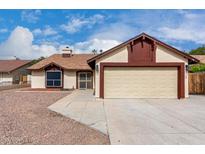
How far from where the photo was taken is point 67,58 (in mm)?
34938

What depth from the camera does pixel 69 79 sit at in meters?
31.3

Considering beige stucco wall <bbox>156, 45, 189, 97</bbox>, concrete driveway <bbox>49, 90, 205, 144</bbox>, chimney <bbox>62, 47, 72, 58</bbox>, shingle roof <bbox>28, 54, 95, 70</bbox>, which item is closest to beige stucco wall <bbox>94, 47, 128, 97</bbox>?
beige stucco wall <bbox>156, 45, 189, 97</bbox>

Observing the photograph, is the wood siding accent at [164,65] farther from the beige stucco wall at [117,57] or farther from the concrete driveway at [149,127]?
the concrete driveway at [149,127]

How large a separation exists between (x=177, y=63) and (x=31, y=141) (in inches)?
559

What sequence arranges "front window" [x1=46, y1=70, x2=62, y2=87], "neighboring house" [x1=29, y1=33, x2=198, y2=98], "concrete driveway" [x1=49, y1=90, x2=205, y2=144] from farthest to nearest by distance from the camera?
"front window" [x1=46, y1=70, x2=62, y2=87], "neighboring house" [x1=29, y1=33, x2=198, y2=98], "concrete driveway" [x1=49, y1=90, x2=205, y2=144]

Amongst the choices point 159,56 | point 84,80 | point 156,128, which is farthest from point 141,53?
point 84,80

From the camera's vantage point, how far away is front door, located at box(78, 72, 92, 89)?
103 ft

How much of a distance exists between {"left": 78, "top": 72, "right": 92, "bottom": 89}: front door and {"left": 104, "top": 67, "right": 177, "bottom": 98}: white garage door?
1210 centimetres

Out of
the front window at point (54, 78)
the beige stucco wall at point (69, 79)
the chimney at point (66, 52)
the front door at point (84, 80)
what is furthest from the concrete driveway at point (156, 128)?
the chimney at point (66, 52)

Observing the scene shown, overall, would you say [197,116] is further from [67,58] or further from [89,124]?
[67,58]

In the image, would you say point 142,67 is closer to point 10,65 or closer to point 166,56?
point 166,56

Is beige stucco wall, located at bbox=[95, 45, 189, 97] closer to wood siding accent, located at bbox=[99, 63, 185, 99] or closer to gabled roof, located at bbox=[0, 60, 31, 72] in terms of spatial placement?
wood siding accent, located at bbox=[99, 63, 185, 99]

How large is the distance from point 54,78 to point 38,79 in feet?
5.96
